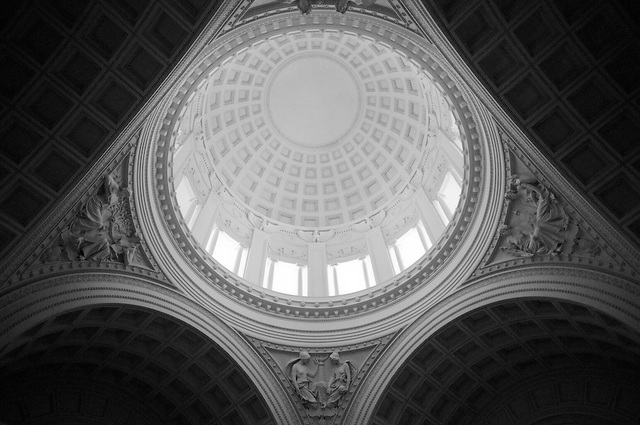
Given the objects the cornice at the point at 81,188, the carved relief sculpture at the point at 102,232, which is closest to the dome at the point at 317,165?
the carved relief sculpture at the point at 102,232

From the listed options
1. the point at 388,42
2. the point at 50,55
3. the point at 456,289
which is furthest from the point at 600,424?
the point at 50,55

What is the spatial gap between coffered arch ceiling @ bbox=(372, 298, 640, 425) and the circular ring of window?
2695 mm

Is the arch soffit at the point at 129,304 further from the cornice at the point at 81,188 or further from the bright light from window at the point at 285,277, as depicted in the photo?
the bright light from window at the point at 285,277

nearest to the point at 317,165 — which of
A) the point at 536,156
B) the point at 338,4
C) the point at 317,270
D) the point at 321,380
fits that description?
the point at 317,270

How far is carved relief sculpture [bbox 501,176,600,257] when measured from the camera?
16969mm

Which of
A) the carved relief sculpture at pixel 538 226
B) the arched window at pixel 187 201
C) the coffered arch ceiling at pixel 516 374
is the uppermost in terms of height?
the arched window at pixel 187 201

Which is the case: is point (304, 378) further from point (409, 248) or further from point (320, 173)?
point (320, 173)

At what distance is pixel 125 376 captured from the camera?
2125 cm

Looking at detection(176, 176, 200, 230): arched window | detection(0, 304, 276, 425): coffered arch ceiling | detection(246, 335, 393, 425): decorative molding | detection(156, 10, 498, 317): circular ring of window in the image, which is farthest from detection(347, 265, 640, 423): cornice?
detection(176, 176, 200, 230): arched window

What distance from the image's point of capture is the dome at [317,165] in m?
26.4

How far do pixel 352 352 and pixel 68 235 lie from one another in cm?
1212

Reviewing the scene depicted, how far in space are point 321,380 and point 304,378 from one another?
0.71 m

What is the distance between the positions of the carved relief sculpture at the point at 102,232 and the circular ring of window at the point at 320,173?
2378 mm

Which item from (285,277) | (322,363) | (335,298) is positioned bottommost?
(322,363)
